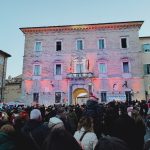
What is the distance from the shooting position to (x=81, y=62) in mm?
33875

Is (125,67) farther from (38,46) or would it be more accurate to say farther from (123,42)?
(38,46)

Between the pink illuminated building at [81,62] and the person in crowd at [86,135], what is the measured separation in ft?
89.7

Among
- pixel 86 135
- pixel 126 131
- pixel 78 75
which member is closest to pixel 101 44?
pixel 78 75

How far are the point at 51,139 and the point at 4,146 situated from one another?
0.82 m

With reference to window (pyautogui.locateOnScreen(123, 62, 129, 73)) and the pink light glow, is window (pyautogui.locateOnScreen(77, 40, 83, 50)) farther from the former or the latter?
the pink light glow

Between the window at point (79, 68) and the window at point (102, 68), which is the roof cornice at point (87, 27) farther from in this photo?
the window at point (79, 68)

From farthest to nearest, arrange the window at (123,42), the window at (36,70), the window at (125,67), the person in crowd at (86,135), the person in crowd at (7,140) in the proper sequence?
1. the window at (36,70)
2. the window at (123,42)
3. the window at (125,67)
4. the person in crowd at (86,135)
5. the person in crowd at (7,140)

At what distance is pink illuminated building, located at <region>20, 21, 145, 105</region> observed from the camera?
107 feet

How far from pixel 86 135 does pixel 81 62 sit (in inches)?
1167

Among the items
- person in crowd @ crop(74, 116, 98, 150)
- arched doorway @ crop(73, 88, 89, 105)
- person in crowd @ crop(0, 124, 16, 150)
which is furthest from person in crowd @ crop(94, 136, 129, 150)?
arched doorway @ crop(73, 88, 89, 105)

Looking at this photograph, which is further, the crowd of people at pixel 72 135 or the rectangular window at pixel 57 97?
the rectangular window at pixel 57 97

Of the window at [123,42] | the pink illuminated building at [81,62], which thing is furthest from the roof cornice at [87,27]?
the window at [123,42]

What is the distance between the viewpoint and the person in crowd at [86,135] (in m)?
4.27

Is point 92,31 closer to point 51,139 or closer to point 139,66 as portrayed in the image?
point 139,66
